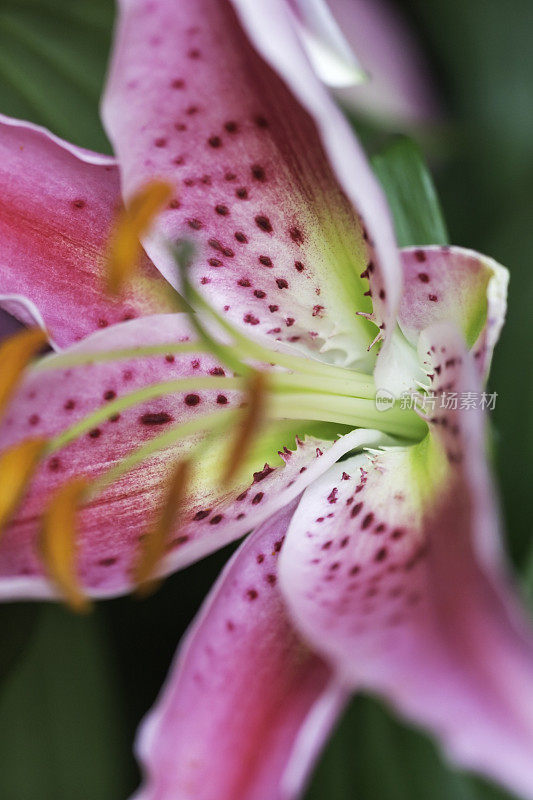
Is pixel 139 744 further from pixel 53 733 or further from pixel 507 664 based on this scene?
pixel 53 733

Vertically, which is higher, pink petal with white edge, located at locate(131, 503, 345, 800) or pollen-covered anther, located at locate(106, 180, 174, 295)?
pollen-covered anther, located at locate(106, 180, 174, 295)

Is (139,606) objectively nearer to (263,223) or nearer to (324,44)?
(263,223)

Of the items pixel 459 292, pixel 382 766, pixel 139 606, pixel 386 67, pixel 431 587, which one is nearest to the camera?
pixel 431 587

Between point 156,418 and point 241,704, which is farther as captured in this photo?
point 156,418

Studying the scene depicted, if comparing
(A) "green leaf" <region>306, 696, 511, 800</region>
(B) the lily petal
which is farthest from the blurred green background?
(B) the lily petal

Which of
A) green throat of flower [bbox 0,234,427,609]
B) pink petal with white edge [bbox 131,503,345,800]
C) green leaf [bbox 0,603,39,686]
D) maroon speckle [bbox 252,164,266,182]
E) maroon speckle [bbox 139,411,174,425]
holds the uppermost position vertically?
maroon speckle [bbox 252,164,266,182]

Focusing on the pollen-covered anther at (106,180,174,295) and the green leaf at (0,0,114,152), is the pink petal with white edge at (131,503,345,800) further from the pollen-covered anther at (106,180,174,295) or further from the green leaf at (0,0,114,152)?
the green leaf at (0,0,114,152)

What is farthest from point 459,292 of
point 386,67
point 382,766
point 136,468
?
point 386,67

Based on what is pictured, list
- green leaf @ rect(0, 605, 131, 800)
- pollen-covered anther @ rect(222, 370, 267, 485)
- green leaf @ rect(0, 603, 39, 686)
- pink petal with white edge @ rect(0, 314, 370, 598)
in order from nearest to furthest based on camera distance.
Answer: pollen-covered anther @ rect(222, 370, 267, 485) → pink petal with white edge @ rect(0, 314, 370, 598) → green leaf @ rect(0, 603, 39, 686) → green leaf @ rect(0, 605, 131, 800)
